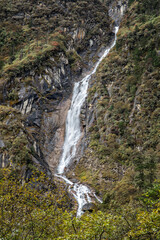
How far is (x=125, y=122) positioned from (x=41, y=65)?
34150 mm

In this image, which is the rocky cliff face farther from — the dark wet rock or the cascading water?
the dark wet rock

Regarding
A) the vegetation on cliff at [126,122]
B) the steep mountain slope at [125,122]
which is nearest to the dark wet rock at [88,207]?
the vegetation on cliff at [126,122]

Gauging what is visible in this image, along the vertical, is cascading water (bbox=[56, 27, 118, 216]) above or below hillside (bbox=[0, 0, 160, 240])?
below

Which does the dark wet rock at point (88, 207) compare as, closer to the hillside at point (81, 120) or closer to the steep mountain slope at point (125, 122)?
the hillside at point (81, 120)

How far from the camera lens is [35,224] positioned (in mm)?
9531

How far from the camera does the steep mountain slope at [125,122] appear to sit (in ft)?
97.8

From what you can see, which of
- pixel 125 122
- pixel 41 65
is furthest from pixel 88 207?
pixel 41 65

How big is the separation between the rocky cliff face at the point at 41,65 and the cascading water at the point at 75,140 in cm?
186

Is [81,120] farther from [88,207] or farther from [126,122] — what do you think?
[88,207]

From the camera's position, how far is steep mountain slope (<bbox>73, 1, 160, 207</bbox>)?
2980 centimetres

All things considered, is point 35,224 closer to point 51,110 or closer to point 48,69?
point 51,110

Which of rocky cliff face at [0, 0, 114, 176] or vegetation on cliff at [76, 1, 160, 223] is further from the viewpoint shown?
rocky cliff face at [0, 0, 114, 176]

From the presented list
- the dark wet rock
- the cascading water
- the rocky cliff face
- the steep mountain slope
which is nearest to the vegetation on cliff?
the steep mountain slope

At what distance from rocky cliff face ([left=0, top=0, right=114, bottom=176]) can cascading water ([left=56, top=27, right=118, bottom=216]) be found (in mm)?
1858
